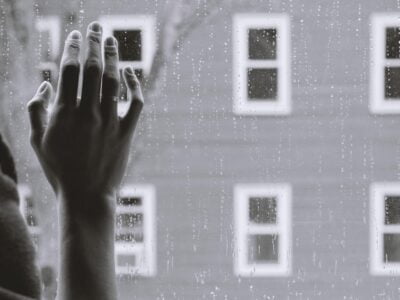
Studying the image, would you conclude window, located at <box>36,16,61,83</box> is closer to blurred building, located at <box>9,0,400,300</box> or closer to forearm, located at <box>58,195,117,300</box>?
blurred building, located at <box>9,0,400,300</box>

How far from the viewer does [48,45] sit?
3.17 ft

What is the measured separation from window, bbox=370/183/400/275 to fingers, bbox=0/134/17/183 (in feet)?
2.18

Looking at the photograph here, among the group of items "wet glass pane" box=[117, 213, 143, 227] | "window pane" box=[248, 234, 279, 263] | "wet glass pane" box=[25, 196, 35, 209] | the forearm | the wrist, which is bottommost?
"window pane" box=[248, 234, 279, 263]

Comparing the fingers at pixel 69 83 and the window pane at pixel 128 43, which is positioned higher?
the window pane at pixel 128 43

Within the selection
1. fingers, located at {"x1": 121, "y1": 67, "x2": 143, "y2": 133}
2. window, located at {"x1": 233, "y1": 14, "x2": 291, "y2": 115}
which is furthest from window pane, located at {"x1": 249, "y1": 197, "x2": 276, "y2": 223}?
fingers, located at {"x1": 121, "y1": 67, "x2": 143, "y2": 133}

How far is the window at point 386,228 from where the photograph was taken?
99 centimetres

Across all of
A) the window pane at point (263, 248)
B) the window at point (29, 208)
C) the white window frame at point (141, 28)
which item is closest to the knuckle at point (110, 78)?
the white window frame at point (141, 28)

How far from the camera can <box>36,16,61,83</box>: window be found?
938mm

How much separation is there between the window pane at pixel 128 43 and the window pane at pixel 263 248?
0.39 metres

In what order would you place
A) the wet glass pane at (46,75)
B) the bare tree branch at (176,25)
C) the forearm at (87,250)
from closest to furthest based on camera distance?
the forearm at (87,250) → the wet glass pane at (46,75) → the bare tree branch at (176,25)

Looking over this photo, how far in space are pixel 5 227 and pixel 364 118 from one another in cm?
89

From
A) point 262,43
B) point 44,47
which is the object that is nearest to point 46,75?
point 44,47

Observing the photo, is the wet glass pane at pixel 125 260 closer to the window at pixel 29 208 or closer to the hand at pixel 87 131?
the window at pixel 29 208

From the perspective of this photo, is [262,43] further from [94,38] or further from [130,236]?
[94,38]
